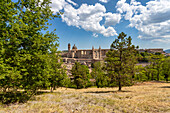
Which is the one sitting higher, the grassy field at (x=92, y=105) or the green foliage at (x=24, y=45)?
the green foliage at (x=24, y=45)

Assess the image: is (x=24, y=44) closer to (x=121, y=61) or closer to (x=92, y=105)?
(x=92, y=105)

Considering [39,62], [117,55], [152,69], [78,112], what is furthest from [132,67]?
[152,69]

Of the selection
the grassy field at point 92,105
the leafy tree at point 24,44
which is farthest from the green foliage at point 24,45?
the grassy field at point 92,105

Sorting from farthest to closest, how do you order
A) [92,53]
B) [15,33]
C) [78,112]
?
[92,53]
[15,33]
[78,112]

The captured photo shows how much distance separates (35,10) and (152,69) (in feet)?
149

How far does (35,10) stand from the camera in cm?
1055

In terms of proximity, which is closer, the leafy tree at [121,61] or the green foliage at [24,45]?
the green foliage at [24,45]

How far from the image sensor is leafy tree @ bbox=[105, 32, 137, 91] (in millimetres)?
16734

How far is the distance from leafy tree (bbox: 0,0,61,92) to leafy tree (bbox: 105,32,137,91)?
9946 millimetres

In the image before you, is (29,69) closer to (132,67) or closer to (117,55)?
(117,55)

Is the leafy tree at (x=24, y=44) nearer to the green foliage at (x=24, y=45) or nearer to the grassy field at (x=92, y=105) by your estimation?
the green foliage at (x=24, y=45)

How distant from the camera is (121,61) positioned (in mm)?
17531

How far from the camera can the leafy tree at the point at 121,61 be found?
1673 centimetres

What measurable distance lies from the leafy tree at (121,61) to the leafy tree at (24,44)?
995 centimetres
